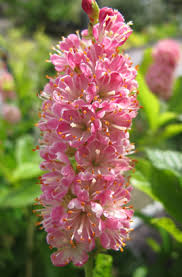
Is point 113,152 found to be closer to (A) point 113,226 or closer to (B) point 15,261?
(A) point 113,226

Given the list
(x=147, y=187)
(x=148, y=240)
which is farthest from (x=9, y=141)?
(x=147, y=187)

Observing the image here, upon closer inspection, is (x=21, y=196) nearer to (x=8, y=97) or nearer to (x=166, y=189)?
(x=166, y=189)

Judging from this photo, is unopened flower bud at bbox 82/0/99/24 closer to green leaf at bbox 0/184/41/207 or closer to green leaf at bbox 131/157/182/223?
green leaf at bbox 131/157/182/223

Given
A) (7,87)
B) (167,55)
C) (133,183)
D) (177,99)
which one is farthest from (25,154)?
(167,55)

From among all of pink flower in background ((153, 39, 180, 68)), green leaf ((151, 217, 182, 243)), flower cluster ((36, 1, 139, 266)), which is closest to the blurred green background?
green leaf ((151, 217, 182, 243))

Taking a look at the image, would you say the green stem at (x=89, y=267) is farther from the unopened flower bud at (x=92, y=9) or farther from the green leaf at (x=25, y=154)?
the green leaf at (x=25, y=154)

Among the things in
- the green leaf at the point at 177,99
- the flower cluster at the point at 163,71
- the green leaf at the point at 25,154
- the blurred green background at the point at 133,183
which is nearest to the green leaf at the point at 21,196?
the blurred green background at the point at 133,183

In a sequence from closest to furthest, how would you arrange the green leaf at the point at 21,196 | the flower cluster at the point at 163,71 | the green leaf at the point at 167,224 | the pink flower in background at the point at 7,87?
1. the green leaf at the point at 167,224
2. the green leaf at the point at 21,196
3. the flower cluster at the point at 163,71
4. the pink flower in background at the point at 7,87
